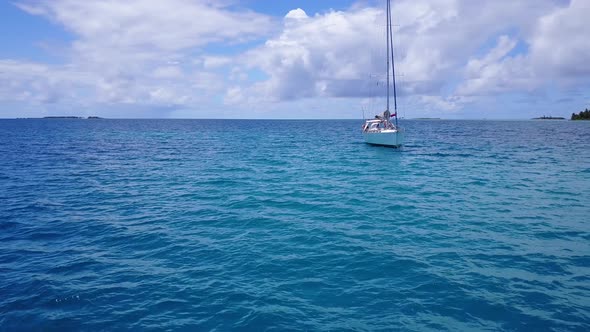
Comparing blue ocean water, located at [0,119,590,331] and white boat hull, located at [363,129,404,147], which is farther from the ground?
white boat hull, located at [363,129,404,147]

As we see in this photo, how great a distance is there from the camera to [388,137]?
51.8 meters

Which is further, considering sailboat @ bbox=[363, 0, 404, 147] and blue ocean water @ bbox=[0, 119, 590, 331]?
sailboat @ bbox=[363, 0, 404, 147]

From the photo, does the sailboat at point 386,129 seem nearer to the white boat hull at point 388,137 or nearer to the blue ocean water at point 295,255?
the white boat hull at point 388,137

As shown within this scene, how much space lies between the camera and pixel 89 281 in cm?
1120

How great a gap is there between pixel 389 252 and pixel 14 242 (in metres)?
15.0

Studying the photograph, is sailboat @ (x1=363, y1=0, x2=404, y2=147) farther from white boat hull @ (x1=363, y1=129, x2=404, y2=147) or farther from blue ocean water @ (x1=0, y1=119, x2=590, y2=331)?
blue ocean water @ (x1=0, y1=119, x2=590, y2=331)

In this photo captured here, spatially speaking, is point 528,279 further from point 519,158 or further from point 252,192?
point 519,158

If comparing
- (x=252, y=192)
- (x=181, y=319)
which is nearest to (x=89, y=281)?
(x=181, y=319)

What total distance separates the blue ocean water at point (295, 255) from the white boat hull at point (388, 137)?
81.7ft

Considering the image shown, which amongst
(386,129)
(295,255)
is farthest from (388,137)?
(295,255)

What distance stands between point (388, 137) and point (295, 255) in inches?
1635

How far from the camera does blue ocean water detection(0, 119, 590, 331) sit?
368 inches

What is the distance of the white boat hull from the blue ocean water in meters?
24.9

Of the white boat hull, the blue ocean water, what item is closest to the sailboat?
the white boat hull
